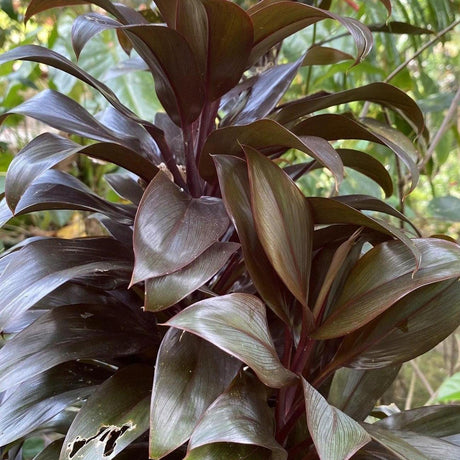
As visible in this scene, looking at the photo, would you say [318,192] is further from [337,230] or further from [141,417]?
[141,417]

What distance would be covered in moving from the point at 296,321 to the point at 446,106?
108 cm

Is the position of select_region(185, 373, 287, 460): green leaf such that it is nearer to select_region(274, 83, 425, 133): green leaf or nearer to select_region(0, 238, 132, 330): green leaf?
select_region(0, 238, 132, 330): green leaf

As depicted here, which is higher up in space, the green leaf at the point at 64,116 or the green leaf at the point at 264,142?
the green leaf at the point at 264,142

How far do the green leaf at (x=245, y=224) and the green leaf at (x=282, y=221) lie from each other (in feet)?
0.11

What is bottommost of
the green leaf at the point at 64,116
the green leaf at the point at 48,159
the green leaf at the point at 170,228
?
the green leaf at the point at 170,228

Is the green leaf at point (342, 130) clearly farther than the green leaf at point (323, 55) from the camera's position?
No

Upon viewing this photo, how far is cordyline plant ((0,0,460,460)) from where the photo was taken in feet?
1.55

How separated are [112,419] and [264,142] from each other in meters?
0.32

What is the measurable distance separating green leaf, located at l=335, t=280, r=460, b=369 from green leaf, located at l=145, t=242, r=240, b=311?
0.19m

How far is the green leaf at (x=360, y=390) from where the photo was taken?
66 cm

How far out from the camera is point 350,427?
17.4 inches

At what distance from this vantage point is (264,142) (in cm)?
56

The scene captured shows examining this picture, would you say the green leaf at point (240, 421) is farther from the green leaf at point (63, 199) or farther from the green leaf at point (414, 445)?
the green leaf at point (63, 199)

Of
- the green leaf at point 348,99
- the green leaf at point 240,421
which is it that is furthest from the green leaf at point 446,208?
the green leaf at point 240,421
